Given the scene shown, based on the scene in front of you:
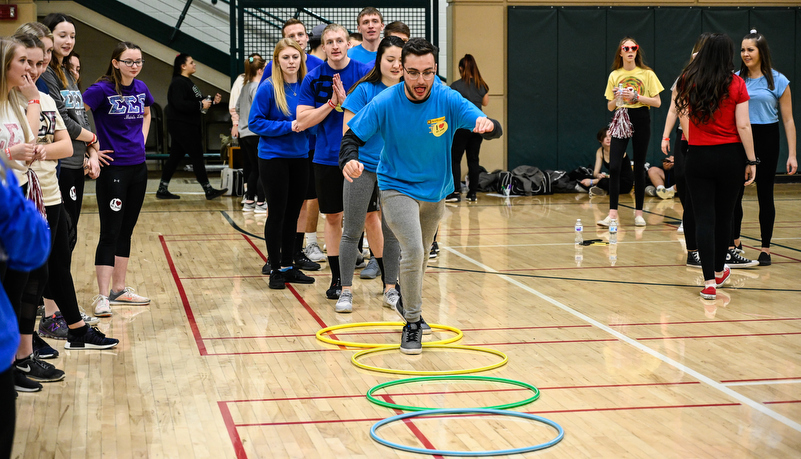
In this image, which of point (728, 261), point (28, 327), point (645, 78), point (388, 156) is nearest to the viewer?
point (28, 327)

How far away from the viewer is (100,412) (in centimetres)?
361

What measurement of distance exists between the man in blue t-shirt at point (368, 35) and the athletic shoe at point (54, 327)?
106 inches

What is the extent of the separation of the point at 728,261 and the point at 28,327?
5302mm

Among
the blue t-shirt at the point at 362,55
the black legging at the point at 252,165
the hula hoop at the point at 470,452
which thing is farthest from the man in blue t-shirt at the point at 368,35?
the black legging at the point at 252,165

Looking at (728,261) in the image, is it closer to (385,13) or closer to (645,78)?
(645,78)

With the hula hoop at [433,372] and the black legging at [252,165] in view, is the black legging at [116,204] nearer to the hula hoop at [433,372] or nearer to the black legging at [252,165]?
the hula hoop at [433,372]

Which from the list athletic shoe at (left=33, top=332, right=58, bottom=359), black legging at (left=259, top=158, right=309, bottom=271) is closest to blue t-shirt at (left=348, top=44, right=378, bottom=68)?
black legging at (left=259, top=158, right=309, bottom=271)

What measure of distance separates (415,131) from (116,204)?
1.95 m

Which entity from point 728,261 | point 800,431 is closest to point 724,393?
Result: point 800,431

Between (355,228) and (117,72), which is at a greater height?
(117,72)

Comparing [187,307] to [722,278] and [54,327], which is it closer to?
[54,327]

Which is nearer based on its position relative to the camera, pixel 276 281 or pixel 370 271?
pixel 276 281

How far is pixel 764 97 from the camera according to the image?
21.6 ft

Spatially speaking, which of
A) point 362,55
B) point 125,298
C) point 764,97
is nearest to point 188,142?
point 362,55
